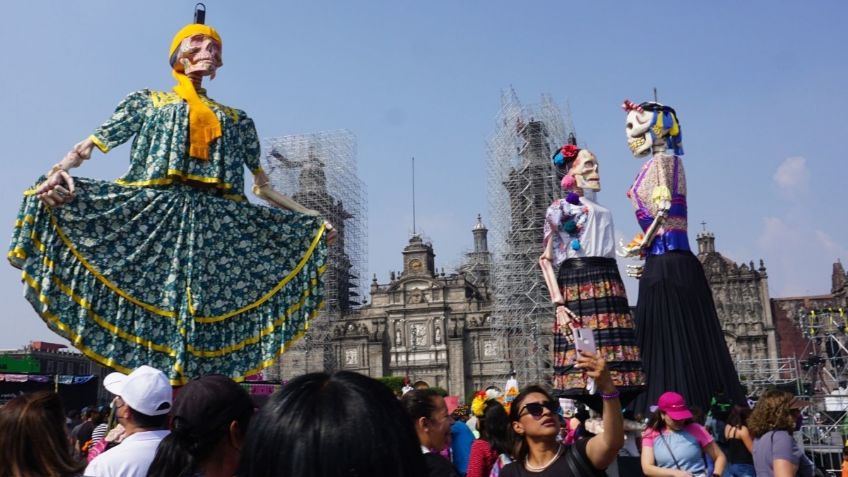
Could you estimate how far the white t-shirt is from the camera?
2.92 metres

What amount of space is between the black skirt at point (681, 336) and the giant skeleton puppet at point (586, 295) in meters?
1.90

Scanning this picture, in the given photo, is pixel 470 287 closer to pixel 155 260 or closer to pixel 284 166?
pixel 284 166

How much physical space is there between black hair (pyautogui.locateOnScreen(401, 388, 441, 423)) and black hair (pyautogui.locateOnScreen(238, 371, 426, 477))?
2.69 m

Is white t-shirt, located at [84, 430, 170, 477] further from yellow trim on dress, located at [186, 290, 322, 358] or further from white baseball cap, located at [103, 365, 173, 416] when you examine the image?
yellow trim on dress, located at [186, 290, 322, 358]

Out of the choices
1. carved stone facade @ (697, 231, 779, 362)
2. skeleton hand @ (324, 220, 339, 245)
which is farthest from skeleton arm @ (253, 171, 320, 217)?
carved stone facade @ (697, 231, 779, 362)

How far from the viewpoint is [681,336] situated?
7.50 meters

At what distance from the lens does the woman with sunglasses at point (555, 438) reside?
2955mm

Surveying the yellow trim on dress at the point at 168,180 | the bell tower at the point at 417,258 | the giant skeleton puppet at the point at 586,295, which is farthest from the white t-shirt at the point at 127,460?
the bell tower at the point at 417,258

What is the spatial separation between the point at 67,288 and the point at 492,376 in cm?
4534

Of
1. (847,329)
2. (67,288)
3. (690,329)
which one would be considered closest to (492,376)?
(847,329)

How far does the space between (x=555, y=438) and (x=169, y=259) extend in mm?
3441

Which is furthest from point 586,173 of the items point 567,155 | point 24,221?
point 24,221

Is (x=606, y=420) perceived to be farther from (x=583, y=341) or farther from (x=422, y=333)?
(x=422, y=333)

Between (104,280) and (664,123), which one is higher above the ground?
(664,123)
